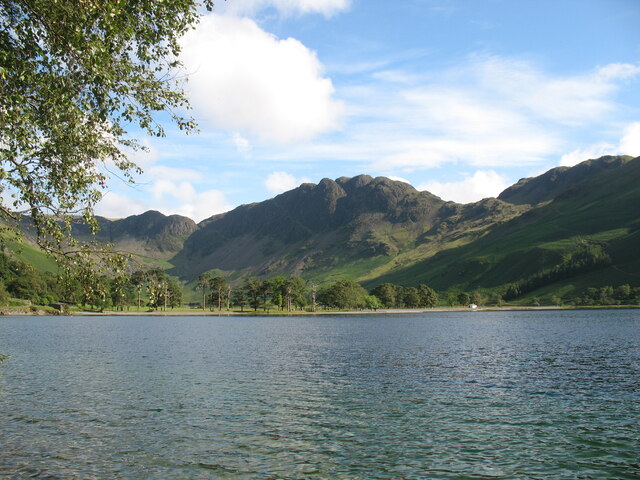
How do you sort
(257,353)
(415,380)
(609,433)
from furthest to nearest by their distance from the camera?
(257,353), (415,380), (609,433)

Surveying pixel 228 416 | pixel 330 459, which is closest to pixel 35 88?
pixel 330 459

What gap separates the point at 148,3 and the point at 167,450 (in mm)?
24296

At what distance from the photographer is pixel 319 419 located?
3641cm

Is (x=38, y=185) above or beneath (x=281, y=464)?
above

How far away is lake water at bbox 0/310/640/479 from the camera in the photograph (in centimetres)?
2639

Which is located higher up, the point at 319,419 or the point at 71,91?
the point at 71,91

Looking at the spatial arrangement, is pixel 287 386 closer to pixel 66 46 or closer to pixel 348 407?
pixel 348 407

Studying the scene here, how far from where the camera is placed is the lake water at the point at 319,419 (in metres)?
26.4

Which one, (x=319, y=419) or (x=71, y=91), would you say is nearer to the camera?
(x=71, y=91)

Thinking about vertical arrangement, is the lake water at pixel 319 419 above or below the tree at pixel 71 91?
below

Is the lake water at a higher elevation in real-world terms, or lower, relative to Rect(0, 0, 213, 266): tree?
lower

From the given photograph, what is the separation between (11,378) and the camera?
178ft

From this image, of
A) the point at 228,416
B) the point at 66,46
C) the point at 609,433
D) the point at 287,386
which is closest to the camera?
the point at 66,46

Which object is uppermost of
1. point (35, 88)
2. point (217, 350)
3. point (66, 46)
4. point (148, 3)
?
point (148, 3)
